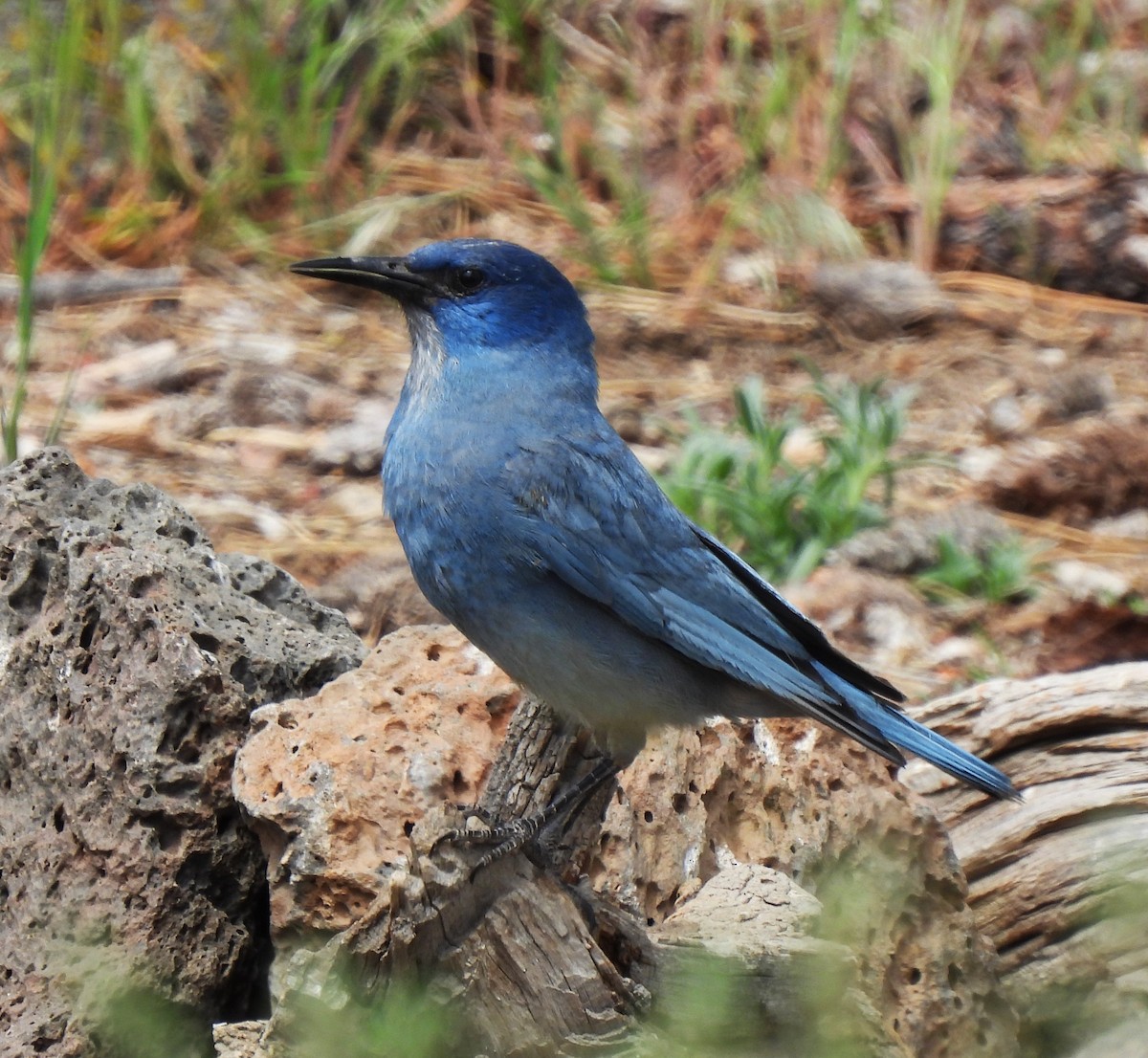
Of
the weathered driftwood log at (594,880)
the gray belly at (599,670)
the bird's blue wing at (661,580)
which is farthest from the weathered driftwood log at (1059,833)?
the gray belly at (599,670)

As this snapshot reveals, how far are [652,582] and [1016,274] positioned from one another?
4527mm

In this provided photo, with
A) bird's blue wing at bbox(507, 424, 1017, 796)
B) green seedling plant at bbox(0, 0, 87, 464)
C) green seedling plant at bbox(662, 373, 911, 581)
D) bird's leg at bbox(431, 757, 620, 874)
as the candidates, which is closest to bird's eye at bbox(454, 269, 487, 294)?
bird's blue wing at bbox(507, 424, 1017, 796)

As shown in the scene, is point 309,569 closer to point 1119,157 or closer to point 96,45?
point 96,45

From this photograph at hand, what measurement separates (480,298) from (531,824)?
1207mm

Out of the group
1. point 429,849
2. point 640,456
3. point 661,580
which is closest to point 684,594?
point 661,580

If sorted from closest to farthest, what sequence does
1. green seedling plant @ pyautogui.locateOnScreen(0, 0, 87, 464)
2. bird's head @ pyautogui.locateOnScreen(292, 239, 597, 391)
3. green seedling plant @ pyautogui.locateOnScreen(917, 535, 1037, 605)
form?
bird's head @ pyautogui.locateOnScreen(292, 239, 597, 391), green seedling plant @ pyautogui.locateOnScreen(0, 0, 87, 464), green seedling plant @ pyautogui.locateOnScreen(917, 535, 1037, 605)

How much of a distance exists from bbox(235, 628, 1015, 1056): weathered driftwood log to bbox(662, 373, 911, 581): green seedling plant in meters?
1.63

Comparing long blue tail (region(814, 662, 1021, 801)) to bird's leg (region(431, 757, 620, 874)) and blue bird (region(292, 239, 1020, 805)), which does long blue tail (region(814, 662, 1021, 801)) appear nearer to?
blue bird (region(292, 239, 1020, 805))

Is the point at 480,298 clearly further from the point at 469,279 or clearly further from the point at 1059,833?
the point at 1059,833

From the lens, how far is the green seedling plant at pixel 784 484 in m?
5.36

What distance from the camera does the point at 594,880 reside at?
3.41m

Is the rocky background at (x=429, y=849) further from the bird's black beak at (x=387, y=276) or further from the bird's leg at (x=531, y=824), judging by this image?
the bird's black beak at (x=387, y=276)

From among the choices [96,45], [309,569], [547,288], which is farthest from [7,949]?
[96,45]

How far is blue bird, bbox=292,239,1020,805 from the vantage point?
3377 mm
